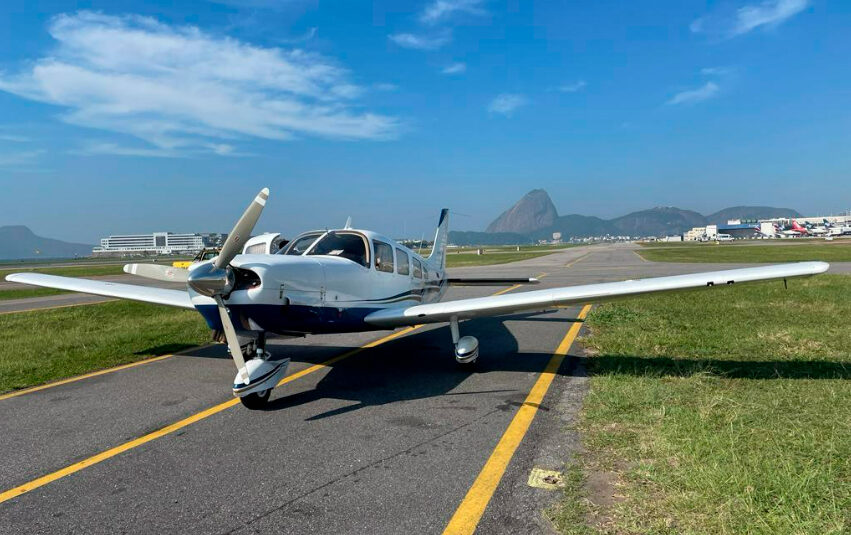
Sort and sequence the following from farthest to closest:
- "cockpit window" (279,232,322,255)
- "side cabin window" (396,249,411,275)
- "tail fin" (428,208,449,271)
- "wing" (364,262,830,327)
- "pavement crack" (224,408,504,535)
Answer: "tail fin" (428,208,449,271)
"side cabin window" (396,249,411,275)
"cockpit window" (279,232,322,255)
"wing" (364,262,830,327)
"pavement crack" (224,408,504,535)

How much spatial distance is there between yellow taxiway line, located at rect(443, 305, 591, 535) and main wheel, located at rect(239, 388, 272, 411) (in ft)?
9.00

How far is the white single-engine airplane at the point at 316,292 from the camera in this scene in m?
5.31

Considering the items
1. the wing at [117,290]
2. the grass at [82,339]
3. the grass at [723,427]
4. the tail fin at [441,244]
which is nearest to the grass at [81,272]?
the grass at [82,339]

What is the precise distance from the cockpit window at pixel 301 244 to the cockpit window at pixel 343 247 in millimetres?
236

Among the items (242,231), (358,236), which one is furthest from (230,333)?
(358,236)

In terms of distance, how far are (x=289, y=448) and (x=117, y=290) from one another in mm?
6538

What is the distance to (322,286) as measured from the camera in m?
6.25

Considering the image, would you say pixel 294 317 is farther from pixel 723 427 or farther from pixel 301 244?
pixel 723 427

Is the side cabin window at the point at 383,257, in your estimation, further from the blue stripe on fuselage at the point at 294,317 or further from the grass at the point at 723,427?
the grass at the point at 723,427

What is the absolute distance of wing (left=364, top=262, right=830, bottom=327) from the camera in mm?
5684

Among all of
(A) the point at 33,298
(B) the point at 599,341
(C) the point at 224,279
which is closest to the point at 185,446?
(C) the point at 224,279

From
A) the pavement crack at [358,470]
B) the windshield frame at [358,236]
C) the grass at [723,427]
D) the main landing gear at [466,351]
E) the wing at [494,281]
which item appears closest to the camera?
the grass at [723,427]

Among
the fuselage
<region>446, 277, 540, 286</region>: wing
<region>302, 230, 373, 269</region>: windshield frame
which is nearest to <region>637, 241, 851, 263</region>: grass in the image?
<region>446, 277, 540, 286</region>: wing

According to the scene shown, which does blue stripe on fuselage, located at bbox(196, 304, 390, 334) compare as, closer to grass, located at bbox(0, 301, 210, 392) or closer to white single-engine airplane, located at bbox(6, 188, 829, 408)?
white single-engine airplane, located at bbox(6, 188, 829, 408)
